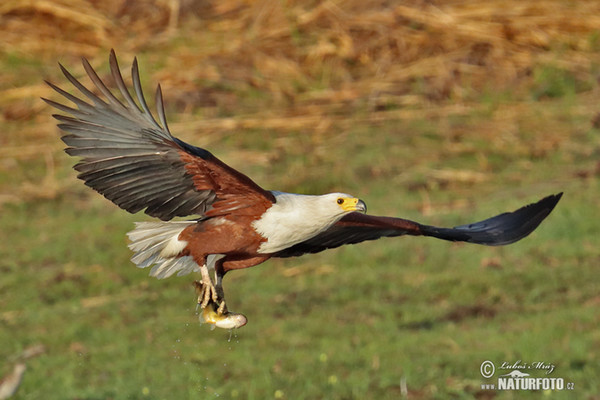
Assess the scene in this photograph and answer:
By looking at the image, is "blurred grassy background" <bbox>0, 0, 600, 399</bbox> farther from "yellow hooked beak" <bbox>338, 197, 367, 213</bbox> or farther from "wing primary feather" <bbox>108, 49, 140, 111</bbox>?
"wing primary feather" <bbox>108, 49, 140, 111</bbox>

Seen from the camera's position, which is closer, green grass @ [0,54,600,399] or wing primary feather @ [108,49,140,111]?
wing primary feather @ [108,49,140,111]

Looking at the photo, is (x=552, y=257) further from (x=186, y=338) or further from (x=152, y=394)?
(x=152, y=394)

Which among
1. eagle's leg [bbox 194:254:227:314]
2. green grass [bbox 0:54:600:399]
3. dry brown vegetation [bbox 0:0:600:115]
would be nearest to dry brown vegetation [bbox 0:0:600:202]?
dry brown vegetation [bbox 0:0:600:115]

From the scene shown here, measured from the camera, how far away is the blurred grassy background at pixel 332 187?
815cm

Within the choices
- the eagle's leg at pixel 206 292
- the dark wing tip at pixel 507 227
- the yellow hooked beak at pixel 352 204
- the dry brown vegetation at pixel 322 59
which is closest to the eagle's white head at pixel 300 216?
the yellow hooked beak at pixel 352 204

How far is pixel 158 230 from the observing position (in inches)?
240

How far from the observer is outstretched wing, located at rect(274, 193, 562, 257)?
643 centimetres

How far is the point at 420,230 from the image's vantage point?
6.46 m

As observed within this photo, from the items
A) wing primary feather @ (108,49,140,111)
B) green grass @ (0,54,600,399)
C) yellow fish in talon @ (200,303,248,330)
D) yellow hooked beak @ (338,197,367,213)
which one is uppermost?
wing primary feather @ (108,49,140,111)

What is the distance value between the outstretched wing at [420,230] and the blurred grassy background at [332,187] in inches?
43.2

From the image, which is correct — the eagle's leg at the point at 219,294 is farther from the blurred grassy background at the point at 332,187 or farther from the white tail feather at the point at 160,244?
the blurred grassy background at the point at 332,187

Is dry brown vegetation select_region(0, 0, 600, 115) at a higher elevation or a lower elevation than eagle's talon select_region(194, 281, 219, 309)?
higher

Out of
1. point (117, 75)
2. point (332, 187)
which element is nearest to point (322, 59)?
point (332, 187)

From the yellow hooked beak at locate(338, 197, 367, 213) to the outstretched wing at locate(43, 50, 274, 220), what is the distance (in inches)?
14.3
